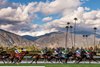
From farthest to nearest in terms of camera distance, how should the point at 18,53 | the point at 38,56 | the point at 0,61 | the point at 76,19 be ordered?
1. the point at 76,19
2. the point at 0,61
3. the point at 38,56
4. the point at 18,53

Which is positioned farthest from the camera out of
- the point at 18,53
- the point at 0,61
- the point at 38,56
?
the point at 0,61

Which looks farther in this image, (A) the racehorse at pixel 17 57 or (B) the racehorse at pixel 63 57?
(B) the racehorse at pixel 63 57

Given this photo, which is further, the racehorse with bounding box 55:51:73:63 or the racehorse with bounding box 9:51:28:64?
the racehorse with bounding box 55:51:73:63

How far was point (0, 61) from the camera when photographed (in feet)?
155

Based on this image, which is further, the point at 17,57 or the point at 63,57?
the point at 63,57

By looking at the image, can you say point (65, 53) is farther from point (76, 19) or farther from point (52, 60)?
point (76, 19)

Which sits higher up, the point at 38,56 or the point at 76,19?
the point at 76,19

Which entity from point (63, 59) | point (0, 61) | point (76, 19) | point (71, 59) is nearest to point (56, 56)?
point (63, 59)

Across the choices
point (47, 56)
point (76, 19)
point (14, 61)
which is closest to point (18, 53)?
point (14, 61)

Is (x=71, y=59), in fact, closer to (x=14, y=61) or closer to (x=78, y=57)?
(x=78, y=57)

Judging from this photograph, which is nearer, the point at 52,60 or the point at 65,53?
the point at 65,53

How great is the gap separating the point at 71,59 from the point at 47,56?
5.49 metres

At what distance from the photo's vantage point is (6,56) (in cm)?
4419

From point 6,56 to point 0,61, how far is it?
3362 millimetres
